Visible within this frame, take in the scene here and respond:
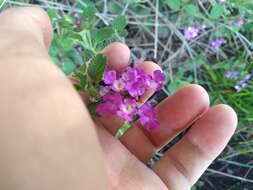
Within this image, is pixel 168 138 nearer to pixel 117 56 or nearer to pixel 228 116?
pixel 228 116

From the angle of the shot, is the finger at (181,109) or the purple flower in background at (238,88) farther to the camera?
the purple flower in background at (238,88)

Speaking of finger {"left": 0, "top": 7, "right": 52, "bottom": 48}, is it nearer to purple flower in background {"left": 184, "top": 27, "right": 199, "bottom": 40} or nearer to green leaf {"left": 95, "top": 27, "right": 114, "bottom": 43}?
green leaf {"left": 95, "top": 27, "right": 114, "bottom": 43}

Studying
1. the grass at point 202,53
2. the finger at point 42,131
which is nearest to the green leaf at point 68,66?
the grass at point 202,53

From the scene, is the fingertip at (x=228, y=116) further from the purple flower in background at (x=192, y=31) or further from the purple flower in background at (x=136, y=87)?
the purple flower in background at (x=192, y=31)

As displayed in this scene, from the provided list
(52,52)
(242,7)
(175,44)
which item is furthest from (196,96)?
(175,44)

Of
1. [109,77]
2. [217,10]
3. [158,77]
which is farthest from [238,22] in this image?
[109,77]

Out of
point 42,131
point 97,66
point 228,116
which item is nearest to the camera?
point 42,131

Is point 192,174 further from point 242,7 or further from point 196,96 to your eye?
point 242,7

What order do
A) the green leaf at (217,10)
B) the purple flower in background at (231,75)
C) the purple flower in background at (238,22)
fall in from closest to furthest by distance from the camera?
the green leaf at (217,10), the purple flower in background at (238,22), the purple flower in background at (231,75)

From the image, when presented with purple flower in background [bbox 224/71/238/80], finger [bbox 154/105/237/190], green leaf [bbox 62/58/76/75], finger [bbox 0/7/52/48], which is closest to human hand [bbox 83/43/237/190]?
finger [bbox 154/105/237/190]
